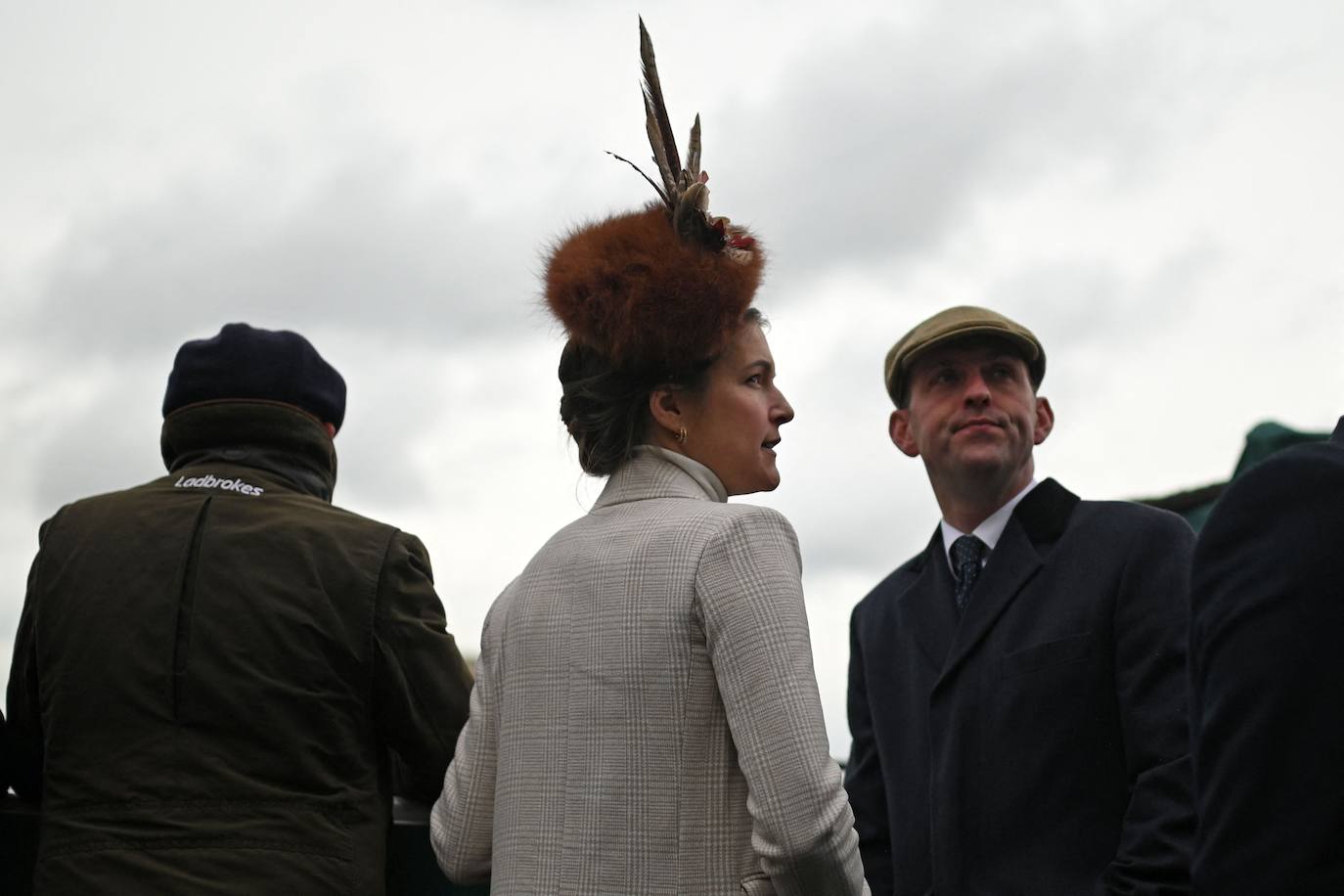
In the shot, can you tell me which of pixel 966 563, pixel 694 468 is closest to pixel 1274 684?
pixel 694 468

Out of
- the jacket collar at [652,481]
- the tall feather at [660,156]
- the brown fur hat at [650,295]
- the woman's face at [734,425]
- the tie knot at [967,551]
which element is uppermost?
the tall feather at [660,156]

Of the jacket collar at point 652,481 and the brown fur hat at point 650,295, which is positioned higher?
the brown fur hat at point 650,295

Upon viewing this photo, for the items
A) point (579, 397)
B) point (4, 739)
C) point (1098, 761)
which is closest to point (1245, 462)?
point (1098, 761)

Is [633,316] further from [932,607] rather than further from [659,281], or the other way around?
[932,607]

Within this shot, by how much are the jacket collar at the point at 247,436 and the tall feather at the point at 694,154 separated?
1049mm

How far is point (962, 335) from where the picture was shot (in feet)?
12.6

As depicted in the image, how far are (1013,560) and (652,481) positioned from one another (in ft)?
3.95

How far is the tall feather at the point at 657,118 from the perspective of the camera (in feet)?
9.10

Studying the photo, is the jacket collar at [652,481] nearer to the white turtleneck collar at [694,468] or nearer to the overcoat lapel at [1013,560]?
the white turtleneck collar at [694,468]

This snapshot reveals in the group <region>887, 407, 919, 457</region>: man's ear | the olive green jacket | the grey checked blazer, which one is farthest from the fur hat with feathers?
<region>887, 407, 919, 457</region>: man's ear

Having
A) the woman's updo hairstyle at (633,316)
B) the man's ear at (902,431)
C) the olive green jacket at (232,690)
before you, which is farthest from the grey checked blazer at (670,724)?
the man's ear at (902,431)

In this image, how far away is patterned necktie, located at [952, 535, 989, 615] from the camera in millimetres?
3672

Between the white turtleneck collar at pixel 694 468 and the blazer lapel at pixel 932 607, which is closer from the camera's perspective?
the white turtleneck collar at pixel 694 468

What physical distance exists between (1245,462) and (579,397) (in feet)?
13.0
